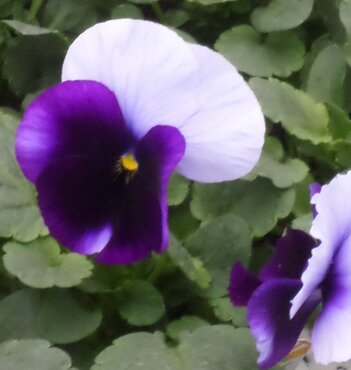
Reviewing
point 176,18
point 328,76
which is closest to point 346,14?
point 328,76

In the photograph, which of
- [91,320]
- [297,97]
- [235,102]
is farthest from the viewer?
[297,97]

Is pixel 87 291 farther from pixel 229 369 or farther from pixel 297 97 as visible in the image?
pixel 297 97

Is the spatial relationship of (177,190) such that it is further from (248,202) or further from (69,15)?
(69,15)

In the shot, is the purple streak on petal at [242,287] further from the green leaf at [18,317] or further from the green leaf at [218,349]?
the green leaf at [18,317]

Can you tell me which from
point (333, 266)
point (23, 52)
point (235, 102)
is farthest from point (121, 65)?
point (23, 52)

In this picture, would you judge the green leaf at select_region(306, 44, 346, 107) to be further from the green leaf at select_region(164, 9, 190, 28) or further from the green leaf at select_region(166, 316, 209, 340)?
the green leaf at select_region(166, 316, 209, 340)

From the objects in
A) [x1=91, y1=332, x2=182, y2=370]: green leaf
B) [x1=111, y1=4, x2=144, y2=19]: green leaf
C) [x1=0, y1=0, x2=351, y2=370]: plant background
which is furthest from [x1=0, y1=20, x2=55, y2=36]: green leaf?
[x1=91, y1=332, x2=182, y2=370]: green leaf

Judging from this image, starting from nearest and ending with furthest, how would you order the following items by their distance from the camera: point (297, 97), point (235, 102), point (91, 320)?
point (235, 102) < point (91, 320) < point (297, 97)
